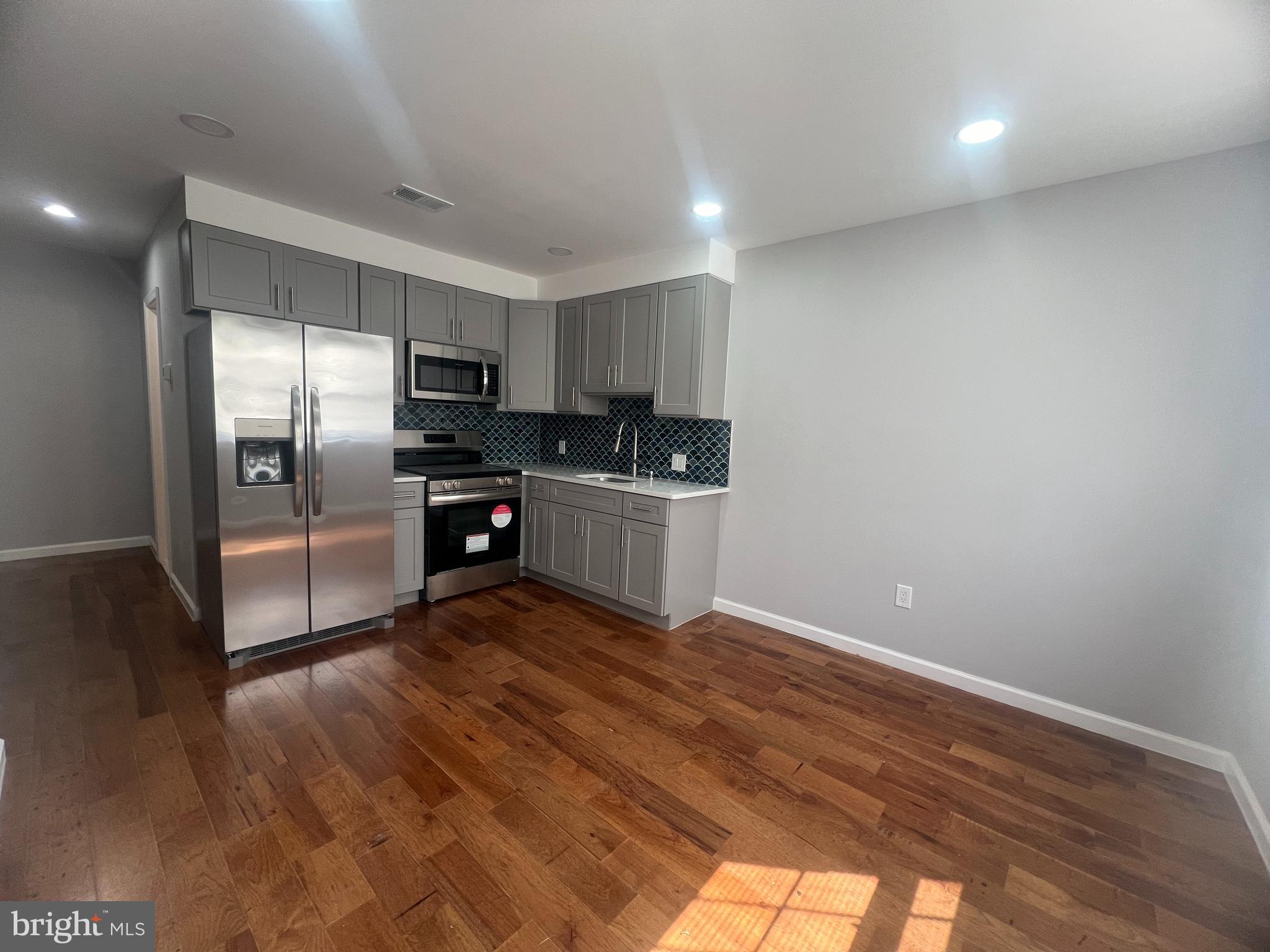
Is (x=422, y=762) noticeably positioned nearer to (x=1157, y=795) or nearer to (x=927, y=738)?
(x=927, y=738)

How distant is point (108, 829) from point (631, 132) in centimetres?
314

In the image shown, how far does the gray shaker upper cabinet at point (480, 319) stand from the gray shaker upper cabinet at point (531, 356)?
0.08 meters

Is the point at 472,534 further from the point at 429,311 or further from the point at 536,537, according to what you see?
the point at 429,311

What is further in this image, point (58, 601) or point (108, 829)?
point (58, 601)

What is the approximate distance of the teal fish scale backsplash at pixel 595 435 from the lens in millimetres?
3844

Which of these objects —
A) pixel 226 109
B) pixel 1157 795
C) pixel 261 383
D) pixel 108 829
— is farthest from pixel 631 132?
pixel 1157 795

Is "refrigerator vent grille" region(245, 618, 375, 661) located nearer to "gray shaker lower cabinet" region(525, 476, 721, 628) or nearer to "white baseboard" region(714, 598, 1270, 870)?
"gray shaker lower cabinet" region(525, 476, 721, 628)

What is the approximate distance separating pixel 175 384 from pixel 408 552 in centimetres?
181

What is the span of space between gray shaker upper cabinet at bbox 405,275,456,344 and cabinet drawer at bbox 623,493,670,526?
190 centimetres

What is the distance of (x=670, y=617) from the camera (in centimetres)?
346

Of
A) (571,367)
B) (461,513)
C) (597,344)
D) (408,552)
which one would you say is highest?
(597,344)

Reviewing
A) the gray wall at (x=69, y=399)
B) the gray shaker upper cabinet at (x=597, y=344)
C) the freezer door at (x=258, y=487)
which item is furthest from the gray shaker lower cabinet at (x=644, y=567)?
the gray wall at (x=69, y=399)

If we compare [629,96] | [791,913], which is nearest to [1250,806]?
[791,913]

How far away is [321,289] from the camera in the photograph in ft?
10.7
